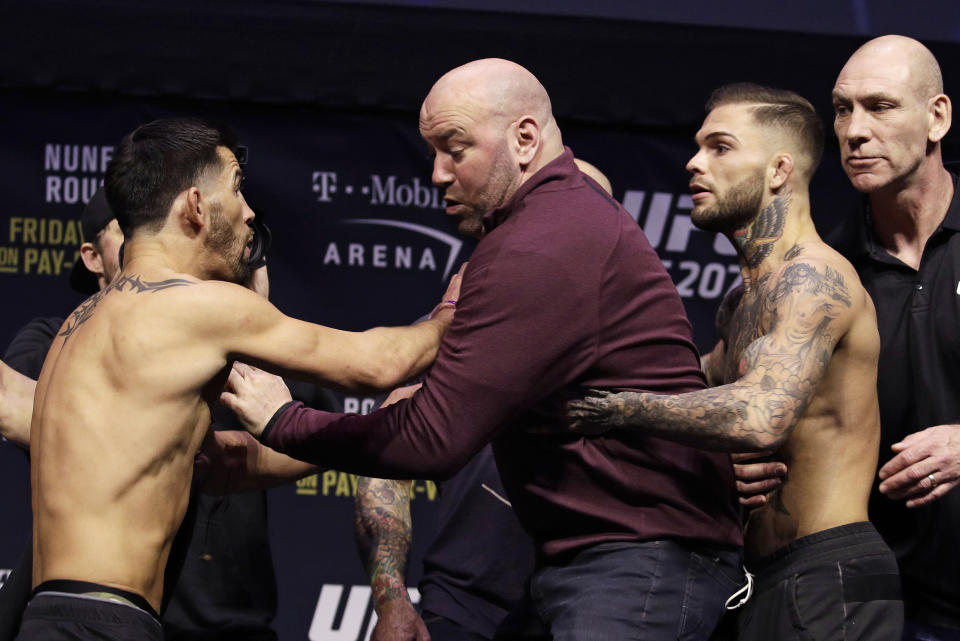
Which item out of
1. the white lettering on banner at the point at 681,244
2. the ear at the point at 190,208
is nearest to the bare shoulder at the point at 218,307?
the ear at the point at 190,208

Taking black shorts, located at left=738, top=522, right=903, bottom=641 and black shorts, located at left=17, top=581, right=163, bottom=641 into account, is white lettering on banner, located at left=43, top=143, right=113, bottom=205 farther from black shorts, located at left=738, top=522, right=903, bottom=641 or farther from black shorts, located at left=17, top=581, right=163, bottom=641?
black shorts, located at left=738, top=522, right=903, bottom=641

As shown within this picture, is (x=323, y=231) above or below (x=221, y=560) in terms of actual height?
above

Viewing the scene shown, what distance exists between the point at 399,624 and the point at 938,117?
2.01m

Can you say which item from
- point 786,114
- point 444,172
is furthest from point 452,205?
point 786,114

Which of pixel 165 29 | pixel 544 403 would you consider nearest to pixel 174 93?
pixel 165 29

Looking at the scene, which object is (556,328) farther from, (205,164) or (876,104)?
(876,104)

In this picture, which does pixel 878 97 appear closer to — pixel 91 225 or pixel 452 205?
pixel 452 205

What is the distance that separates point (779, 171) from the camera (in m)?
3.26

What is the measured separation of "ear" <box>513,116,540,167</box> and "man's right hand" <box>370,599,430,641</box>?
1350 millimetres

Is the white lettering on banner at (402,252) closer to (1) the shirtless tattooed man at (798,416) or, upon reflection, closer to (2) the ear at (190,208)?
(1) the shirtless tattooed man at (798,416)

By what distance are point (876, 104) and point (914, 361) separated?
703 millimetres

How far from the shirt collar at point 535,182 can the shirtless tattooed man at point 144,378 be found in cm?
29

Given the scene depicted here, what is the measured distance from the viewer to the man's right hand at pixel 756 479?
115 inches

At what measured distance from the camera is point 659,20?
4.46 metres
